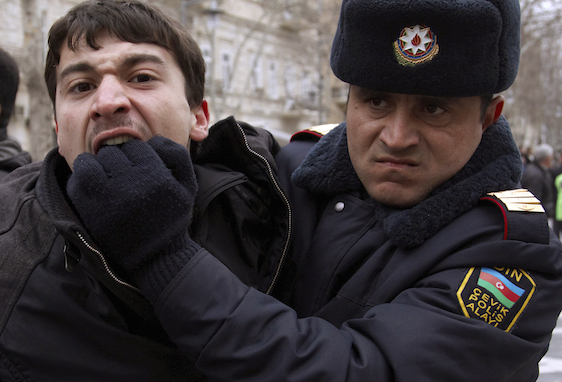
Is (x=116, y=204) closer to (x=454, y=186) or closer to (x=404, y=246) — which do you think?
(x=404, y=246)

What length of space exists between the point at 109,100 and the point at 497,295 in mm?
1242

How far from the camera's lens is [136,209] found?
1.30 m

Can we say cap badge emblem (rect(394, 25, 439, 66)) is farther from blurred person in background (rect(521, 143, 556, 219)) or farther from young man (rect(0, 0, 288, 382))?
blurred person in background (rect(521, 143, 556, 219))

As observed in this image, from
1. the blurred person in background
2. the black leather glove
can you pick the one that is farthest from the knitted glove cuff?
the blurred person in background

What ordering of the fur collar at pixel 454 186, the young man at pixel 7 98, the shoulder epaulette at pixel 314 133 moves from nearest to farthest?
the fur collar at pixel 454 186 → the shoulder epaulette at pixel 314 133 → the young man at pixel 7 98

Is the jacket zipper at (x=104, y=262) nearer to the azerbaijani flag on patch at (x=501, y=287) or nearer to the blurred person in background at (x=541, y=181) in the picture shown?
the azerbaijani flag on patch at (x=501, y=287)

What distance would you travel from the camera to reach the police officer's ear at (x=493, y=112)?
1602mm

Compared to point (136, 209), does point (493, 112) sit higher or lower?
higher

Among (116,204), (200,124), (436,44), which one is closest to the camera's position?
(116,204)

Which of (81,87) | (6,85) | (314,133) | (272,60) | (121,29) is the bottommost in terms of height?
(272,60)

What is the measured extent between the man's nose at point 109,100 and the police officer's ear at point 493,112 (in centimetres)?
113

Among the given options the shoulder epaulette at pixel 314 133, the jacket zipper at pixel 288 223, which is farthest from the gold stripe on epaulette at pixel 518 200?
the shoulder epaulette at pixel 314 133

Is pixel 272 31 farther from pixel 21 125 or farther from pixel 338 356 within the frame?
pixel 338 356

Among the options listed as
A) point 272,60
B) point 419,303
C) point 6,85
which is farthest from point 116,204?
point 272,60
